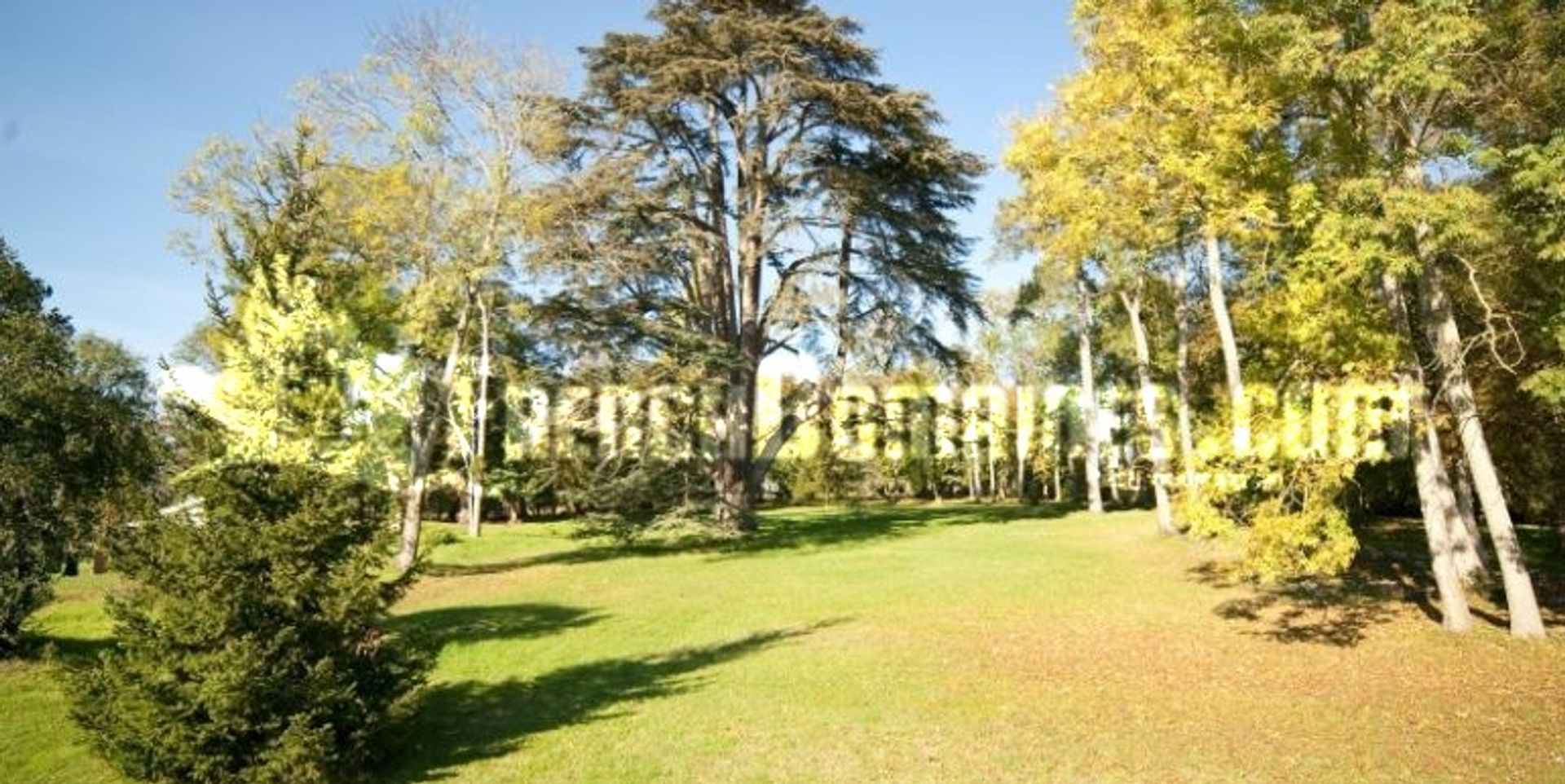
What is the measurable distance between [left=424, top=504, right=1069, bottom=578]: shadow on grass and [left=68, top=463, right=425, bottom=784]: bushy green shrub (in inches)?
605

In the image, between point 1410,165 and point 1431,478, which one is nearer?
point 1410,165

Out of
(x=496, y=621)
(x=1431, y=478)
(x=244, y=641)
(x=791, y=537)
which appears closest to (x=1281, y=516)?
(x=1431, y=478)

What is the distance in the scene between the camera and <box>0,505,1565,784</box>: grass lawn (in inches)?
343

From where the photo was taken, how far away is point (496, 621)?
16.5m

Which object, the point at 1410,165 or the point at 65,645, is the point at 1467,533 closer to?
the point at 1410,165

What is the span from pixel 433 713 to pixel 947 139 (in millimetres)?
20773

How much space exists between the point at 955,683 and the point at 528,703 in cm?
521

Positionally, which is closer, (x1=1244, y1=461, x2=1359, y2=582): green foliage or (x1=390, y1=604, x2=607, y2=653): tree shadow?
Answer: (x1=1244, y1=461, x2=1359, y2=582): green foliage

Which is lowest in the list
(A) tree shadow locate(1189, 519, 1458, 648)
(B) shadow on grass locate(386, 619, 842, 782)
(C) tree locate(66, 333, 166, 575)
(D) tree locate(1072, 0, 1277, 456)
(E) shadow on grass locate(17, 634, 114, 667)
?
(B) shadow on grass locate(386, 619, 842, 782)

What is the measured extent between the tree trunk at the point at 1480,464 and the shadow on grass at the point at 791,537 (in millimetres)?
15750

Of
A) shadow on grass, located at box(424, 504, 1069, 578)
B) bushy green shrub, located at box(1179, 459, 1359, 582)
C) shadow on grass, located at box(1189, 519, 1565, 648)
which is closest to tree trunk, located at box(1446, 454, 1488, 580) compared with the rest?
shadow on grass, located at box(1189, 519, 1565, 648)

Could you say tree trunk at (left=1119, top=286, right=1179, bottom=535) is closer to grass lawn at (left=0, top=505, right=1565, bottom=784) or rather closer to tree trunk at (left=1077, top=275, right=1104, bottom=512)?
tree trunk at (left=1077, top=275, right=1104, bottom=512)

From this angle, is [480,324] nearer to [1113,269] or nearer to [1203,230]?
[1113,269]

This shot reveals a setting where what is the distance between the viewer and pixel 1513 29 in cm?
1276
